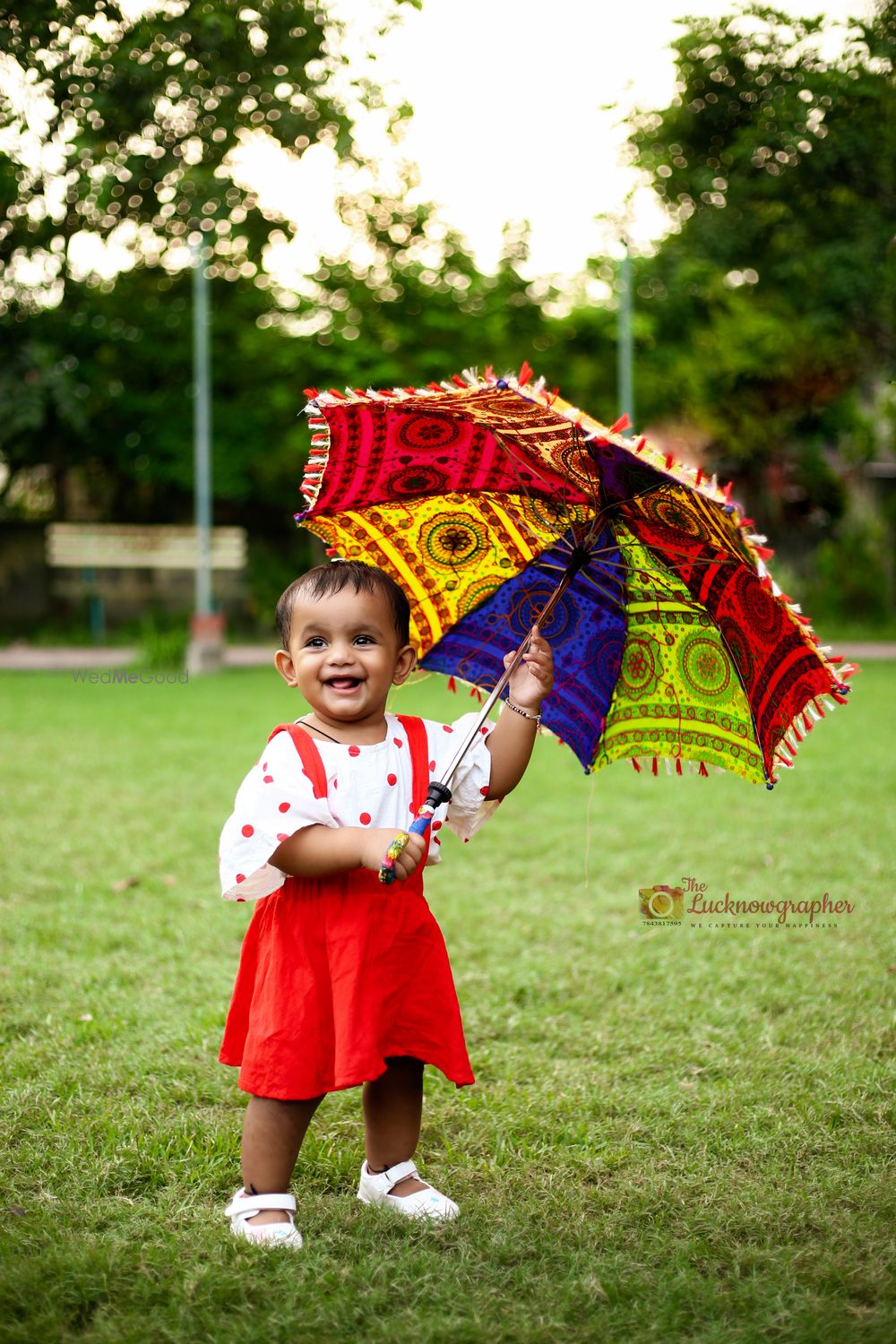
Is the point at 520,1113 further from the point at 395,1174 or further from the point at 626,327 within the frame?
the point at 626,327

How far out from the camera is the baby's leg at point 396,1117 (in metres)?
2.42

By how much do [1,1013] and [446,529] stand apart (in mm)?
1868

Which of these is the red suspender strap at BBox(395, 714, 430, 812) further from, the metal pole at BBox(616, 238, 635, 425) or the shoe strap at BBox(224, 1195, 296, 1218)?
the metal pole at BBox(616, 238, 635, 425)

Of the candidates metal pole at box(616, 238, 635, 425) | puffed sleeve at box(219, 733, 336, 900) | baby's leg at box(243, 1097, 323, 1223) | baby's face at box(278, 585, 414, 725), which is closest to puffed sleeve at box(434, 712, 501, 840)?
baby's face at box(278, 585, 414, 725)

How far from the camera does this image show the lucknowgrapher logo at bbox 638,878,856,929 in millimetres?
4375

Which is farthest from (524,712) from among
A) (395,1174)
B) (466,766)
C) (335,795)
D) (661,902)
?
(661,902)

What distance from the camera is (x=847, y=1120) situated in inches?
111

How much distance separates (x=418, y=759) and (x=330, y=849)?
286mm

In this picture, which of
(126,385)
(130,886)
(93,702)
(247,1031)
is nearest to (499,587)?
(247,1031)

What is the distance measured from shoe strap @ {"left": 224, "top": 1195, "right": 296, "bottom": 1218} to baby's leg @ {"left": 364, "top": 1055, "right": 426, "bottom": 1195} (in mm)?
214

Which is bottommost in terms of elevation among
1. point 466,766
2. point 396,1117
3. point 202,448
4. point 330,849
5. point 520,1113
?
point 520,1113

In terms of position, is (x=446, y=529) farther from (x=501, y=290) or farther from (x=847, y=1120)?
(x=501, y=290)

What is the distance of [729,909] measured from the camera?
4469 millimetres

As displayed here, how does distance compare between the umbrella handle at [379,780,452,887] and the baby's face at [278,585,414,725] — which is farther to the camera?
the baby's face at [278,585,414,725]
